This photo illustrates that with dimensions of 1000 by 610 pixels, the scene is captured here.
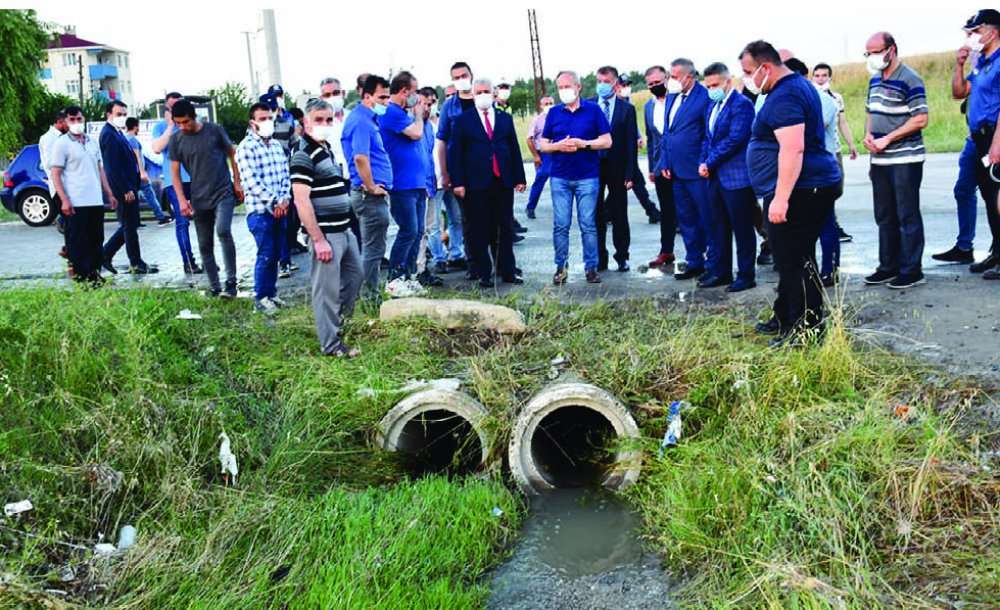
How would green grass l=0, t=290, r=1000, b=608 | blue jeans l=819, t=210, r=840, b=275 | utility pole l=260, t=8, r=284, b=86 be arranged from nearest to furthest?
green grass l=0, t=290, r=1000, b=608
blue jeans l=819, t=210, r=840, b=275
utility pole l=260, t=8, r=284, b=86

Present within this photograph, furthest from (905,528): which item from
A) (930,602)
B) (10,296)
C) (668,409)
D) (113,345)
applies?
(10,296)

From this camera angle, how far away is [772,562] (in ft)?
11.6

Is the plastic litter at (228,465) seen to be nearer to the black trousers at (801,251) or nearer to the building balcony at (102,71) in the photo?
the black trousers at (801,251)

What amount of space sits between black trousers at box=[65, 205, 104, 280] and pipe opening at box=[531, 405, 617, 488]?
5.41 m

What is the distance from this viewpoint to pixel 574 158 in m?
7.95

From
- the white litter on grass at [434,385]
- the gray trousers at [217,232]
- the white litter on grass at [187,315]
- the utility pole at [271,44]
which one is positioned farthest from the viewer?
the utility pole at [271,44]

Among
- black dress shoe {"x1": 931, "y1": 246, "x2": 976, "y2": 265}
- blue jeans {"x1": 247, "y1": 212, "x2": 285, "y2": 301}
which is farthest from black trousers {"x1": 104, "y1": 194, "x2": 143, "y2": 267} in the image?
black dress shoe {"x1": 931, "y1": 246, "x2": 976, "y2": 265}

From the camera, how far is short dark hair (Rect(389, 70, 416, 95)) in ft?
25.8

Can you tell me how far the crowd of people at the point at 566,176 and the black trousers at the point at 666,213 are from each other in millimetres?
17

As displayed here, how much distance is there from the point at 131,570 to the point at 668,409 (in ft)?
9.55

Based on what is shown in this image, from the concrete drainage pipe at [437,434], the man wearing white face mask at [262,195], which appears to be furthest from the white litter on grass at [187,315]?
the concrete drainage pipe at [437,434]

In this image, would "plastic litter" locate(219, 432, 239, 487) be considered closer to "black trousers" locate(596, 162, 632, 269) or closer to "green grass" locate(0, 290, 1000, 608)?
"green grass" locate(0, 290, 1000, 608)

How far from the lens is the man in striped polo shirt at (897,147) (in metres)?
6.72

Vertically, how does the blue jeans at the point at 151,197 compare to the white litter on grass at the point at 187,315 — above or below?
above
